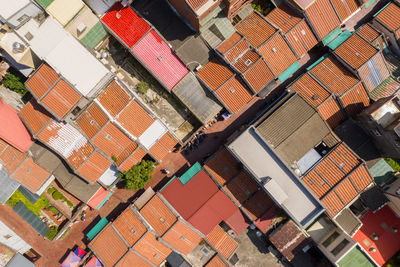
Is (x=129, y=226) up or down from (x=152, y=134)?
down

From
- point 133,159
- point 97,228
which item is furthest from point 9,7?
point 97,228

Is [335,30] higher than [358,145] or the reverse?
higher

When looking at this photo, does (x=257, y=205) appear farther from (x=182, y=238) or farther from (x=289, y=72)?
(x=289, y=72)

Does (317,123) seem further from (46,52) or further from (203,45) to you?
(46,52)

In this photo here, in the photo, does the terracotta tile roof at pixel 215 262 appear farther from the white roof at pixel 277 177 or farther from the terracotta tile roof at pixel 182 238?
the white roof at pixel 277 177

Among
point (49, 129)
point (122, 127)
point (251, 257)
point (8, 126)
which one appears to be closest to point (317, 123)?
point (251, 257)

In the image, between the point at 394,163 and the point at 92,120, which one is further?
the point at 394,163
